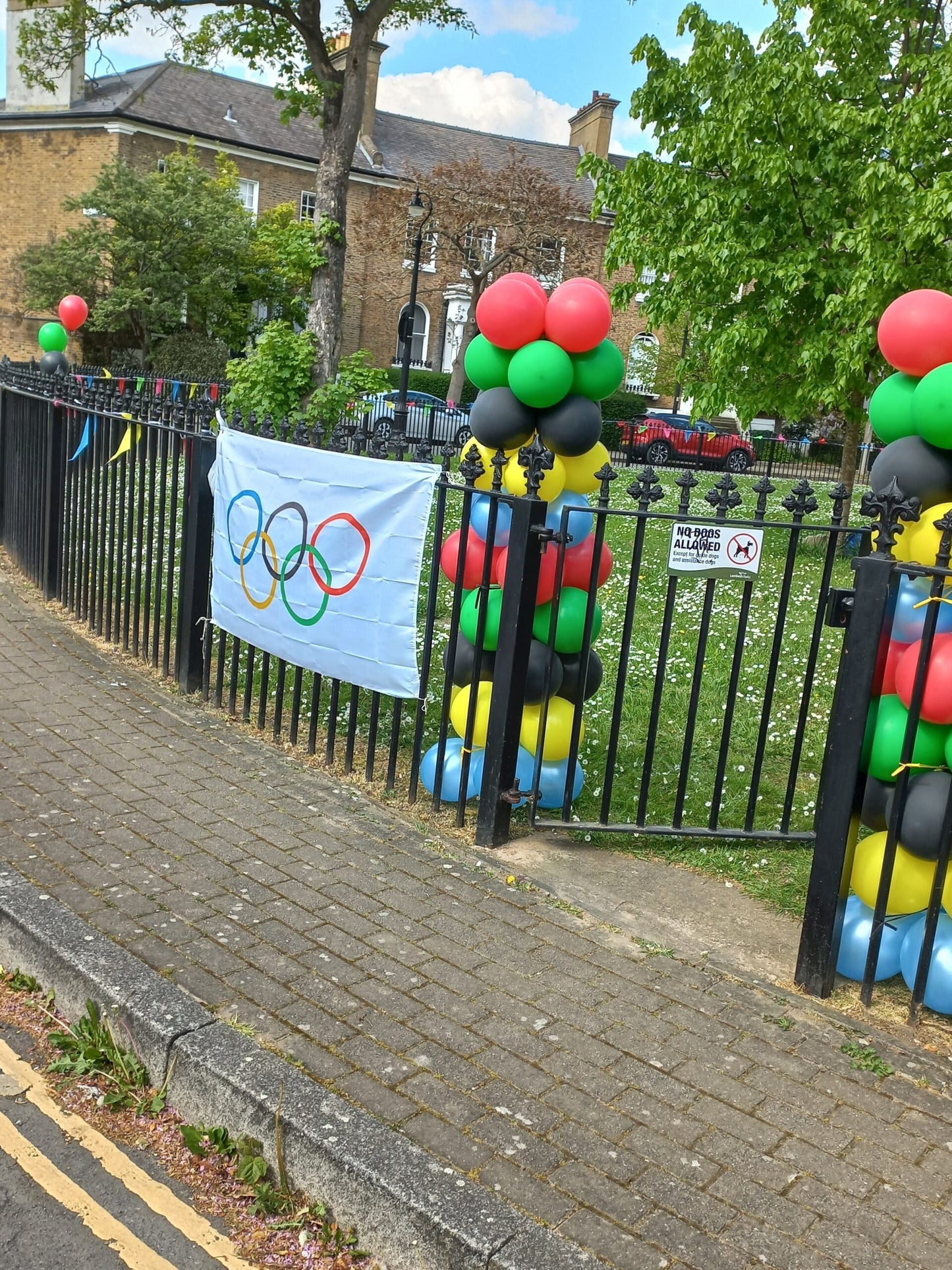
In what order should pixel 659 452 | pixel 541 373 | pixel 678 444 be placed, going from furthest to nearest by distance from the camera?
pixel 678 444 < pixel 659 452 < pixel 541 373

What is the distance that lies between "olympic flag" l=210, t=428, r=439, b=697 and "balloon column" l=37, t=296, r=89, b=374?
546cm

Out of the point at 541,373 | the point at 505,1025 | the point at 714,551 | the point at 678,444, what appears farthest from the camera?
the point at 678,444

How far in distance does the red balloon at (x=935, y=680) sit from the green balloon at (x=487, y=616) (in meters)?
1.91

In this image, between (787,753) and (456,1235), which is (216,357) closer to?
(787,753)

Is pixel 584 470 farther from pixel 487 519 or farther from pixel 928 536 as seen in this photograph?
pixel 928 536

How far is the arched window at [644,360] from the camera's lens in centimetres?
3859

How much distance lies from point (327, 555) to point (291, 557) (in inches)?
12.9

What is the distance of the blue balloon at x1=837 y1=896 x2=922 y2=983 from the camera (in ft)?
14.1

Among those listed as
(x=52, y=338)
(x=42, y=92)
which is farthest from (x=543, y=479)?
(x=42, y=92)

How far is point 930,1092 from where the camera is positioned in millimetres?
3689

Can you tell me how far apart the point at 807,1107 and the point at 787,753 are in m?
3.65

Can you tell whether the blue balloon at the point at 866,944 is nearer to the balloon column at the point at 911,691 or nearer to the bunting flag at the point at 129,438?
the balloon column at the point at 911,691

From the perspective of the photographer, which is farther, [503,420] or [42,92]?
[42,92]

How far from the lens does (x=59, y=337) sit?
18156 mm
